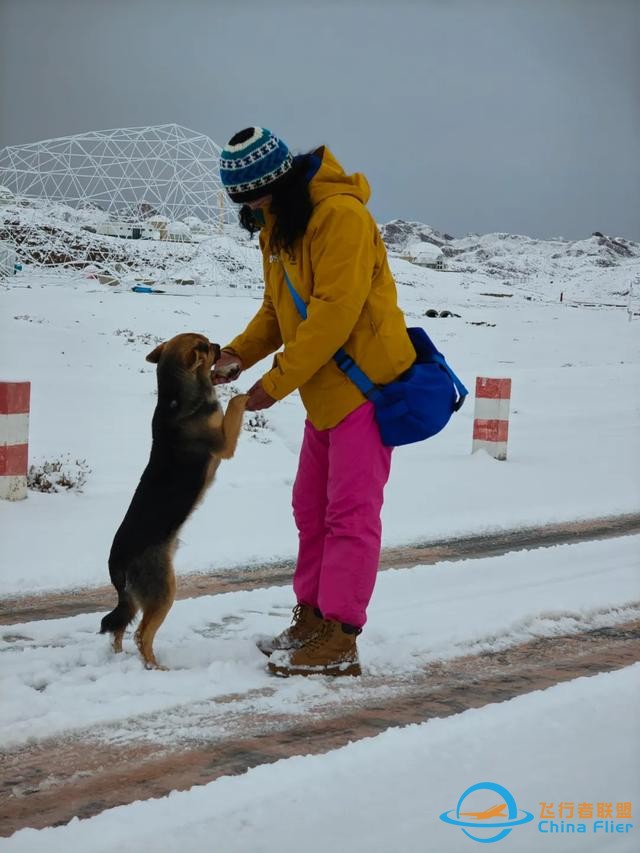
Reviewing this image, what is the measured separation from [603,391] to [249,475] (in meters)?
9.05

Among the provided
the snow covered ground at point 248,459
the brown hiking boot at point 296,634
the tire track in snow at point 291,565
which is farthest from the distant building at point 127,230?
the brown hiking boot at point 296,634

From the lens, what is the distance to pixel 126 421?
9.93m

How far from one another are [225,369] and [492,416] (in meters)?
5.71

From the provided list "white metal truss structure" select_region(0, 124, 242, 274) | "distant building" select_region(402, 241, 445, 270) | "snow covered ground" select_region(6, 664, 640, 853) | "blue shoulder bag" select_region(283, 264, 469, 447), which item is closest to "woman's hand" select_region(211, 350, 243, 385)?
"blue shoulder bag" select_region(283, 264, 469, 447)

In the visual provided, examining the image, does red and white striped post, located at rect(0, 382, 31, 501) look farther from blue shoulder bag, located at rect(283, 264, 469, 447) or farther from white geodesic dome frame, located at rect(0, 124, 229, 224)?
white geodesic dome frame, located at rect(0, 124, 229, 224)

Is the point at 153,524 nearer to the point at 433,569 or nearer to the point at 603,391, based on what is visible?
the point at 433,569

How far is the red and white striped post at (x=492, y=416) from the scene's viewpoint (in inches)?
367

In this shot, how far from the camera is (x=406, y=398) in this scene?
12.7 feet

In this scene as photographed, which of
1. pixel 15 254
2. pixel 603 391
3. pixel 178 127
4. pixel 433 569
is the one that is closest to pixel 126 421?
pixel 433 569

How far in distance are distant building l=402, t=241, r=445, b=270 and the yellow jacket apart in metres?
68.0

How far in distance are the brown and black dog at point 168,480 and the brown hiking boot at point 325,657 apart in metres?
0.53

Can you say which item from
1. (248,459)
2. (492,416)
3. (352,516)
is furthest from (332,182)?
(492,416)
